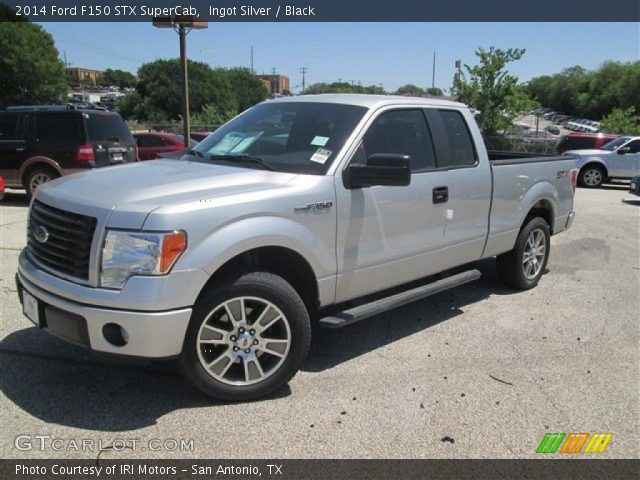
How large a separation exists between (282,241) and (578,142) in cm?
1858

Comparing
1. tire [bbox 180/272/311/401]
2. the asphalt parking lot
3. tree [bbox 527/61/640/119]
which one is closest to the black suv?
the asphalt parking lot

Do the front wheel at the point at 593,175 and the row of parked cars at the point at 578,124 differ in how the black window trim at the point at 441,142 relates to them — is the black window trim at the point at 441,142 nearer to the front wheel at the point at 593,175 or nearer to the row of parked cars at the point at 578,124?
the front wheel at the point at 593,175

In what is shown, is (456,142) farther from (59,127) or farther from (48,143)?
(48,143)

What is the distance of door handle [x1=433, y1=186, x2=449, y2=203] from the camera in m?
4.54

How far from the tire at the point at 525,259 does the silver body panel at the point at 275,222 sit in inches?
27.6

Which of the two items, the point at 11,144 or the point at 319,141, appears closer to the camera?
the point at 319,141

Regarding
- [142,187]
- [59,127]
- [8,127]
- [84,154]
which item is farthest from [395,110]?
[8,127]

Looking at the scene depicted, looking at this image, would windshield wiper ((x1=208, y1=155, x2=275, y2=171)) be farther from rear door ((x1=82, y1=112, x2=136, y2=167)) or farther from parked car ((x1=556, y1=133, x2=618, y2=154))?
parked car ((x1=556, y1=133, x2=618, y2=154))

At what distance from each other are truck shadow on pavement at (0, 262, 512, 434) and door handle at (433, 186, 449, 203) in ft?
3.85

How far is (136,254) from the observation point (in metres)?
3.04

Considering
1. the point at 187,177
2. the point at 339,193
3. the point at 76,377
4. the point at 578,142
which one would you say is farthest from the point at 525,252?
the point at 578,142

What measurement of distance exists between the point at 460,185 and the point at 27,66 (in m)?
38.5
